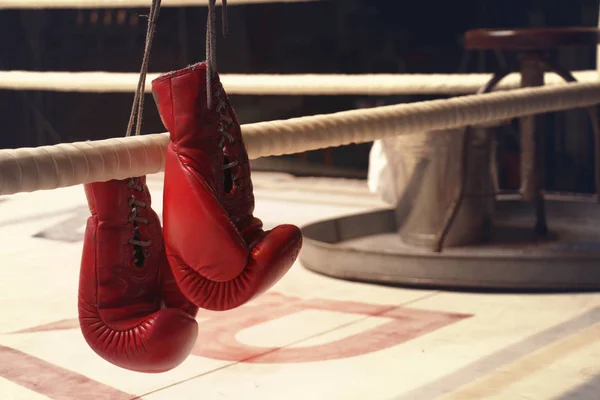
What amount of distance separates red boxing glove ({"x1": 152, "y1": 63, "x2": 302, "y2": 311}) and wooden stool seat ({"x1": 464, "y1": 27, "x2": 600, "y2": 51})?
1.37 m

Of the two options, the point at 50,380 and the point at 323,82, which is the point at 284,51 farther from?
the point at 50,380

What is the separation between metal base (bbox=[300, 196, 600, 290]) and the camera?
6.68ft

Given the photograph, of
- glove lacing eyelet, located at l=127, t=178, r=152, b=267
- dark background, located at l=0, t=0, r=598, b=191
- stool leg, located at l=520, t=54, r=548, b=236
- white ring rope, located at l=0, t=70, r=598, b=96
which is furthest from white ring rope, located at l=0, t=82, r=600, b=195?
dark background, located at l=0, t=0, r=598, b=191

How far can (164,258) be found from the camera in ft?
3.55

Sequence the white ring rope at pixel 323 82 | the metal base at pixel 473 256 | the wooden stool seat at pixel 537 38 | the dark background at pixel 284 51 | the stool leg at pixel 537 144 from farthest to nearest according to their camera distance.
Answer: the dark background at pixel 284 51 → the white ring rope at pixel 323 82 → the stool leg at pixel 537 144 → the wooden stool seat at pixel 537 38 → the metal base at pixel 473 256

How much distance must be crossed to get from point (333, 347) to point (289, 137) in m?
0.51

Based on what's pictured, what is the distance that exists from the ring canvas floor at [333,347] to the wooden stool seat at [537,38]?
23.7 inches

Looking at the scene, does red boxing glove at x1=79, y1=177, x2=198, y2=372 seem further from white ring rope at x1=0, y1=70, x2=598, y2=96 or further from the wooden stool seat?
white ring rope at x1=0, y1=70, x2=598, y2=96

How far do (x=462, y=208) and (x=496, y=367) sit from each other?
804 mm

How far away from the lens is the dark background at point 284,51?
317 cm

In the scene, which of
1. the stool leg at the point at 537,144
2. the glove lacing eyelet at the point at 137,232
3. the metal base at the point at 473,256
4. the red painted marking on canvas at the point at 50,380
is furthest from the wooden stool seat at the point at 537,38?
the glove lacing eyelet at the point at 137,232

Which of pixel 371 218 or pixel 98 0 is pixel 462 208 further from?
pixel 98 0

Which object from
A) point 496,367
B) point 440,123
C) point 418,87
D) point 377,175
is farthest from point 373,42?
point 496,367

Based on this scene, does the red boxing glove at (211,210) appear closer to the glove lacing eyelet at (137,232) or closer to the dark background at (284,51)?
the glove lacing eyelet at (137,232)
